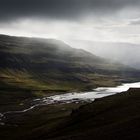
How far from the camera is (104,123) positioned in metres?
85.8

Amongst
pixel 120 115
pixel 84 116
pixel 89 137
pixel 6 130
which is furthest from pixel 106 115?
pixel 6 130

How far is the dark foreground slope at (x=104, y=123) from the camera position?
218ft

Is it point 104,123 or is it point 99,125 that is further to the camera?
point 104,123

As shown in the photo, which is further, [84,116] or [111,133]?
[84,116]

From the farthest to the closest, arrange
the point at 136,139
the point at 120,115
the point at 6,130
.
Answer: the point at 6,130, the point at 120,115, the point at 136,139

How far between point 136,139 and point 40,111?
5224 inches

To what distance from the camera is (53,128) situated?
103m

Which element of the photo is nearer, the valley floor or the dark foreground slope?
the dark foreground slope

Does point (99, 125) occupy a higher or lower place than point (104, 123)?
lower

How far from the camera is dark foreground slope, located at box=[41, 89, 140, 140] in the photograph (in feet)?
218

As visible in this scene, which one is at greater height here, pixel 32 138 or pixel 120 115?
pixel 120 115

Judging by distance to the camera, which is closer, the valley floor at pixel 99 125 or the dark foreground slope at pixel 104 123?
the dark foreground slope at pixel 104 123

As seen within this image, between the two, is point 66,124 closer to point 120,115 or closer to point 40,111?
point 120,115

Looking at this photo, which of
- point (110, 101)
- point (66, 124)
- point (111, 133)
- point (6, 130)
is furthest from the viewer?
point (6, 130)
